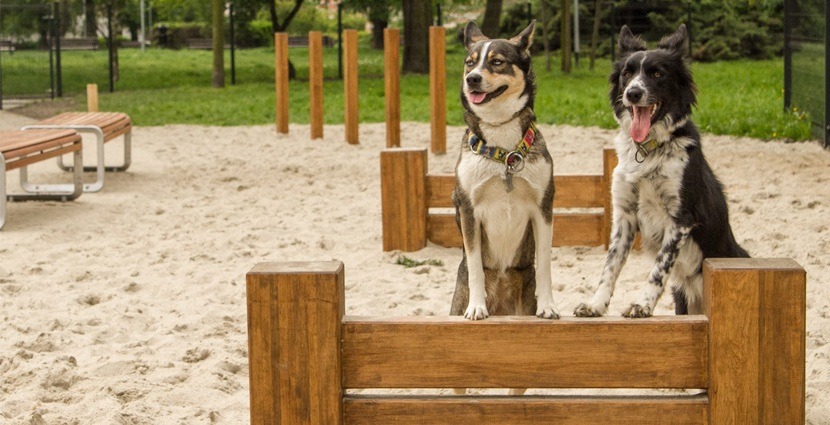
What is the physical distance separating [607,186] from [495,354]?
13.8 feet

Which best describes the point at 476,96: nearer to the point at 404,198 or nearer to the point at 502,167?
the point at 502,167

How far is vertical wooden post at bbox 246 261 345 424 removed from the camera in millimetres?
3273

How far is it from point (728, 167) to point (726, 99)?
6875mm

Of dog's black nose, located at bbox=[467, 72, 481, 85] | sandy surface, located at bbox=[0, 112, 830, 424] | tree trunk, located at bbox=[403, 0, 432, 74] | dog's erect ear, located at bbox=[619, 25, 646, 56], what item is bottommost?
sandy surface, located at bbox=[0, 112, 830, 424]

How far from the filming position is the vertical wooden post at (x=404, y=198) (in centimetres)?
760

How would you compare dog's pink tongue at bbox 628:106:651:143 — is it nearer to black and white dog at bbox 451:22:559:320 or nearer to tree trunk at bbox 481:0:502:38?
black and white dog at bbox 451:22:559:320

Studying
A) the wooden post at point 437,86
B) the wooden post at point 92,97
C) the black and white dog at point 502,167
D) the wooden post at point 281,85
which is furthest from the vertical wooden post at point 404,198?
the wooden post at point 92,97

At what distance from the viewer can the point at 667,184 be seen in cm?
438

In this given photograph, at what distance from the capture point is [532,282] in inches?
173

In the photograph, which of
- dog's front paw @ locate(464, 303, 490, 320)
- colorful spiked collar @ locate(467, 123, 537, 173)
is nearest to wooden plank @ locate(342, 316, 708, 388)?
dog's front paw @ locate(464, 303, 490, 320)

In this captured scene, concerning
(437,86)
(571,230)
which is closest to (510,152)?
(571,230)

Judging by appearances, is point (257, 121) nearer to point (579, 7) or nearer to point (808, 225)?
point (808, 225)

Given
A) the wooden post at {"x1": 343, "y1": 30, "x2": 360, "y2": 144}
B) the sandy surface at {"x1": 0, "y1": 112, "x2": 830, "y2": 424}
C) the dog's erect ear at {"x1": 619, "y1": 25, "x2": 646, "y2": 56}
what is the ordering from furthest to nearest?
the wooden post at {"x1": 343, "y1": 30, "x2": 360, "y2": 144} < the sandy surface at {"x1": 0, "y1": 112, "x2": 830, "y2": 424} < the dog's erect ear at {"x1": 619, "y1": 25, "x2": 646, "y2": 56}

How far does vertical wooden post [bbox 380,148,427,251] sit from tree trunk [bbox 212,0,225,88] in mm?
15422
